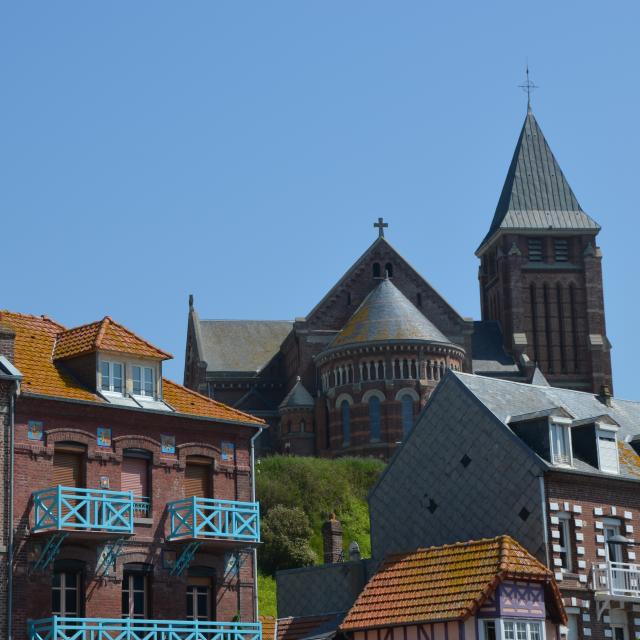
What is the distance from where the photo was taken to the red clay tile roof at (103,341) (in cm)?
3734

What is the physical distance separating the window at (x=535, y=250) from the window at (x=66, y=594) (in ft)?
263

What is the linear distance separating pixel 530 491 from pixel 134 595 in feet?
37.4

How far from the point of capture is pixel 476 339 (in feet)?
355

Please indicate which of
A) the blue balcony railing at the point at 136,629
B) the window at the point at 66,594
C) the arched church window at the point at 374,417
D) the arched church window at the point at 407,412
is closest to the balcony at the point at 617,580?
the blue balcony railing at the point at 136,629

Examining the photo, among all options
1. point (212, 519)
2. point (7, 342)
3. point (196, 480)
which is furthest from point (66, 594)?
point (7, 342)

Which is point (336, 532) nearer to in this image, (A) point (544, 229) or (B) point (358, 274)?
(B) point (358, 274)

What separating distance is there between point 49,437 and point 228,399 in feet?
220

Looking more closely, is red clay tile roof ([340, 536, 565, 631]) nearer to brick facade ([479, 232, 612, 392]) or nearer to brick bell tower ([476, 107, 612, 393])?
brick bell tower ([476, 107, 612, 393])

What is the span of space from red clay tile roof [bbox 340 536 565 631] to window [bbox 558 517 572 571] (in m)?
2.76

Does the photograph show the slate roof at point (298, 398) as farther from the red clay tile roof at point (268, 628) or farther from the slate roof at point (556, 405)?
the red clay tile roof at point (268, 628)

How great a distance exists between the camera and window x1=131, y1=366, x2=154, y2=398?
37.9 m

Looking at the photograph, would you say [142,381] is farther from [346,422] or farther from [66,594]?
[346,422]

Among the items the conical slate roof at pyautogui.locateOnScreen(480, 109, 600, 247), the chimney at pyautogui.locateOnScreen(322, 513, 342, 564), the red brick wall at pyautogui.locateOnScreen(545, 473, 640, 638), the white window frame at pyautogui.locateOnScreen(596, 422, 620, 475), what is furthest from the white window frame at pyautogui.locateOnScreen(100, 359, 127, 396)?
the conical slate roof at pyautogui.locateOnScreen(480, 109, 600, 247)

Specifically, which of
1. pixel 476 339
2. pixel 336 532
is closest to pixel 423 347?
pixel 476 339
